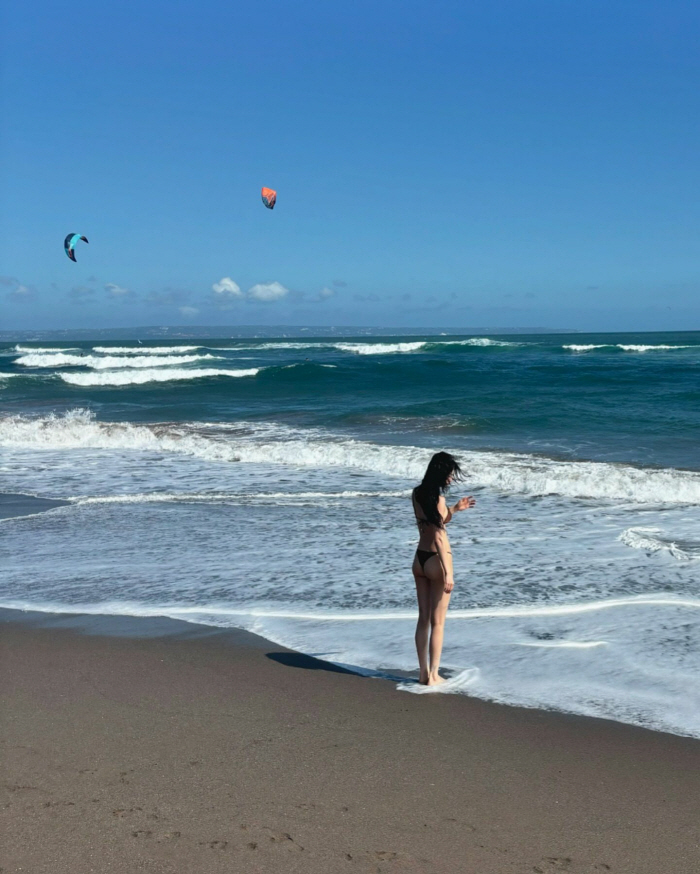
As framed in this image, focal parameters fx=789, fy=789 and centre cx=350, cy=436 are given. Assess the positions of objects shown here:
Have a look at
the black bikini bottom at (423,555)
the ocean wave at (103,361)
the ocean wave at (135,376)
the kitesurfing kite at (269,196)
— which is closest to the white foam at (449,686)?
the black bikini bottom at (423,555)

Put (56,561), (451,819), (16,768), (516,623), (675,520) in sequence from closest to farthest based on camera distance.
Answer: (451,819) → (16,768) → (516,623) → (56,561) → (675,520)

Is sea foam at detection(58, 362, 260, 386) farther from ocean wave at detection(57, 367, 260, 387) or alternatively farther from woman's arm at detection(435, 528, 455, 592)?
woman's arm at detection(435, 528, 455, 592)

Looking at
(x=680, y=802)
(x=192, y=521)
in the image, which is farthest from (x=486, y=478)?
(x=680, y=802)

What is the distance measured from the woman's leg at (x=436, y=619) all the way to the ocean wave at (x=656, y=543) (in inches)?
146

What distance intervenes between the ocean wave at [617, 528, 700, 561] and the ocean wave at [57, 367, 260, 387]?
27014 mm

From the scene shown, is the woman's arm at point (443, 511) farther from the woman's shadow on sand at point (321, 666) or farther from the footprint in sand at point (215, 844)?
the footprint in sand at point (215, 844)

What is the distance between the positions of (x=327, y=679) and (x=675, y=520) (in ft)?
18.9

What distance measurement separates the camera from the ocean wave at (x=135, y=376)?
3303 centimetres

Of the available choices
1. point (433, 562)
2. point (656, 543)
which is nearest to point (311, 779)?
point (433, 562)

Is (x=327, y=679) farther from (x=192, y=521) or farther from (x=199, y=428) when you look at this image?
(x=199, y=428)

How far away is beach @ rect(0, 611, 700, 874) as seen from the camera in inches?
111

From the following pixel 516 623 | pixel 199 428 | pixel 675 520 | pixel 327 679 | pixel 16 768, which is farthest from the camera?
pixel 199 428

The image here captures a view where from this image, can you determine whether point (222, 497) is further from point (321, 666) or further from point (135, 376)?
point (135, 376)

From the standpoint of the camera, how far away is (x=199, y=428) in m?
18.1
